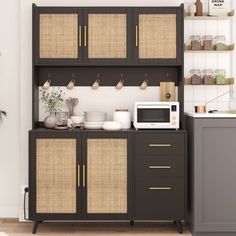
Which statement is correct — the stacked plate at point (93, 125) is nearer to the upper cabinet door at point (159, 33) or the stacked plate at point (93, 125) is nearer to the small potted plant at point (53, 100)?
the small potted plant at point (53, 100)

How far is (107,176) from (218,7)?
79.9 inches

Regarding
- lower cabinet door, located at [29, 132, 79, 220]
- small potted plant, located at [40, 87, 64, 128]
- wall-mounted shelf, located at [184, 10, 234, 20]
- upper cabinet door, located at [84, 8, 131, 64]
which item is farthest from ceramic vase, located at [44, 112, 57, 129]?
wall-mounted shelf, located at [184, 10, 234, 20]

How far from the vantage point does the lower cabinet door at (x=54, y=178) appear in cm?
464

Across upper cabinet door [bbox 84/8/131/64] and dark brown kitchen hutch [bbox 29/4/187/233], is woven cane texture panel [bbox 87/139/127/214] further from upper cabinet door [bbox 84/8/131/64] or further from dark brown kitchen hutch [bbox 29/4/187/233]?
upper cabinet door [bbox 84/8/131/64]

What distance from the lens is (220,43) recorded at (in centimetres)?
510

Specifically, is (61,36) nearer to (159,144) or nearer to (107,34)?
(107,34)

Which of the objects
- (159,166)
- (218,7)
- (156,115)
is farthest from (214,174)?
(218,7)

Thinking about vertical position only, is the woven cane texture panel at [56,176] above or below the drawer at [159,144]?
below

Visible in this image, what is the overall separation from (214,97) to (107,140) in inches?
51.1

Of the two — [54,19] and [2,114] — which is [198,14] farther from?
[2,114]

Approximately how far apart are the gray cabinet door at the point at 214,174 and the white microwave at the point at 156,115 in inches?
10.8

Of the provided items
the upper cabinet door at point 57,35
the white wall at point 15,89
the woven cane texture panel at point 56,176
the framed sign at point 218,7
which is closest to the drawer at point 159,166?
the woven cane texture panel at point 56,176

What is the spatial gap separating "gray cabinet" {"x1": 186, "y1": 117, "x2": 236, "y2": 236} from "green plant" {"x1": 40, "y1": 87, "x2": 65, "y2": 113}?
4.56ft

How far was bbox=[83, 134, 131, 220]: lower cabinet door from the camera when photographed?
4.64m
